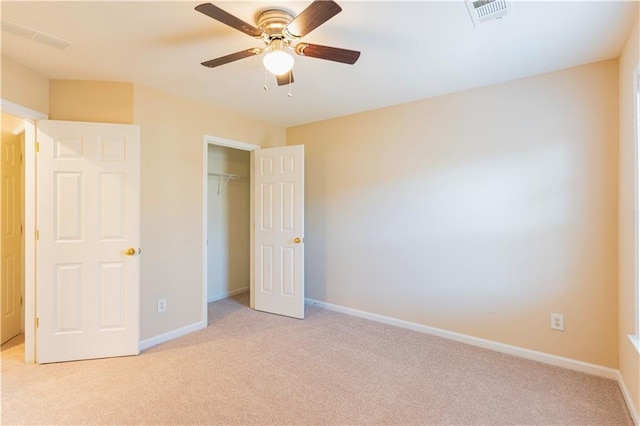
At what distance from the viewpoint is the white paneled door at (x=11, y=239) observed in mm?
2959

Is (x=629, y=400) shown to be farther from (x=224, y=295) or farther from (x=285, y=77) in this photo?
(x=224, y=295)

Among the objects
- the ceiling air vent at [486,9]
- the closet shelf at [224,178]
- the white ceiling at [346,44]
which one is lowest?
the closet shelf at [224,178]

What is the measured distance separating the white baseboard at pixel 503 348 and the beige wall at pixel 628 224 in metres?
0.17

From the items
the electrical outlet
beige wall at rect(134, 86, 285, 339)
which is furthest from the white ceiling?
the electrical outlet

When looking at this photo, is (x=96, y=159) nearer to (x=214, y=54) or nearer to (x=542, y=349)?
(x=214, y=54)

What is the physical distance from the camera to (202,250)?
3373mm

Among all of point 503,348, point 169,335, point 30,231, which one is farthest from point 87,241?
point 503,348

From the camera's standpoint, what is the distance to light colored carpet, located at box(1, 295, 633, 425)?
193cm

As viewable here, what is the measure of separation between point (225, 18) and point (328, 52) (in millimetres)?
613

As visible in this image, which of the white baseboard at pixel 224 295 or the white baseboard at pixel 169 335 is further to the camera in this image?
the white baseboard at pixel 224 295

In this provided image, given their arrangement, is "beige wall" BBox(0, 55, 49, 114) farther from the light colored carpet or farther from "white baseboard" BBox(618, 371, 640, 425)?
"white baseboard" BBox(618, 371, 640, 425)

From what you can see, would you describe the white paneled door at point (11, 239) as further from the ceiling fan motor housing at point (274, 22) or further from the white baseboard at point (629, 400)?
the white baseboard at point (629, 400)

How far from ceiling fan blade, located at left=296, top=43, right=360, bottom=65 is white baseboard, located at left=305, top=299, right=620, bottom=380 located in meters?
2.70

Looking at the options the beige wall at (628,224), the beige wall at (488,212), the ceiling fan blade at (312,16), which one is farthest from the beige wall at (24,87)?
the beige wall at (628,224)
